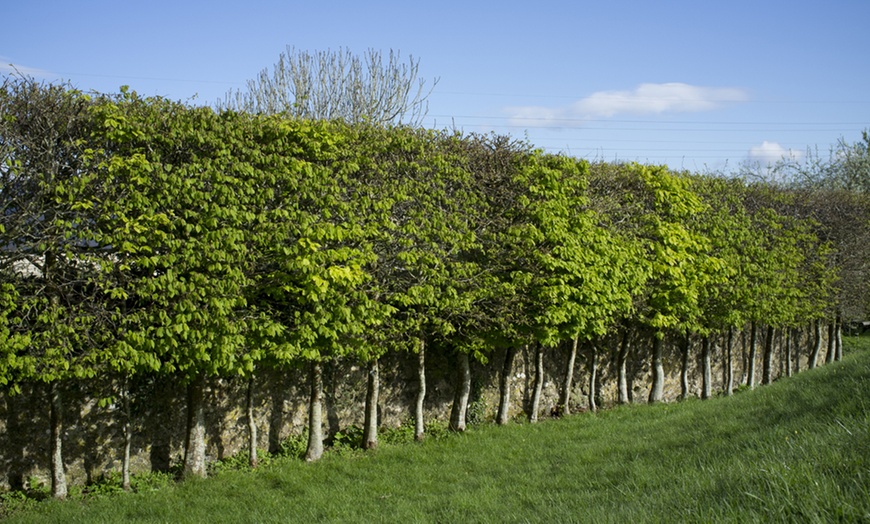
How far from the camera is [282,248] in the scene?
11.1m

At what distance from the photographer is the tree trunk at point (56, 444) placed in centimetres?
1040

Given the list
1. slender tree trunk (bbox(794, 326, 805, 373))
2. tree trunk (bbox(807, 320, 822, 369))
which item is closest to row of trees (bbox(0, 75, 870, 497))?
slender tree trunk (bbox(794, 326, 805, 373))

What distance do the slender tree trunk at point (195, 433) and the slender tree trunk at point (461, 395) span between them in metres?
5.33

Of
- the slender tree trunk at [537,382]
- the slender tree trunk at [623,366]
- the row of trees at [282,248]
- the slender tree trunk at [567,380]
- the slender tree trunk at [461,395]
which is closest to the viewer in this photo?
the row of trees at [282,248]

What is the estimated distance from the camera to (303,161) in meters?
11.6

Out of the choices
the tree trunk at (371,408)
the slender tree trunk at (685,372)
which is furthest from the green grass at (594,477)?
the slender tree trunk at (685,372)

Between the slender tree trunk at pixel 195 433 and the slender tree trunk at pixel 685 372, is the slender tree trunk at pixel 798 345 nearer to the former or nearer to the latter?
the slender tree trunk at pixel 685 372

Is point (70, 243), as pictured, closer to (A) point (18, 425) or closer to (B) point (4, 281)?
(B) point (4, 281)

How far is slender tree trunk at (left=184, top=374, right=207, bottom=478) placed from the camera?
11.7 metres

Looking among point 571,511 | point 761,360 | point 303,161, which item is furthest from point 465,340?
point 761,360

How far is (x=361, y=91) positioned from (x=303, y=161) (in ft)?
73.2

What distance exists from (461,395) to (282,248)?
587 centimetres

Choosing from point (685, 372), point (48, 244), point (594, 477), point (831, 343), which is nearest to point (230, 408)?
point (48, 244)

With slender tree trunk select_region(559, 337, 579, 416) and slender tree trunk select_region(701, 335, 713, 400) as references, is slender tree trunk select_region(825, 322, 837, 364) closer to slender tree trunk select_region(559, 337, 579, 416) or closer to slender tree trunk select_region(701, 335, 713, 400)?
slender tree trunk select_region(701, 335, 713, 400)
